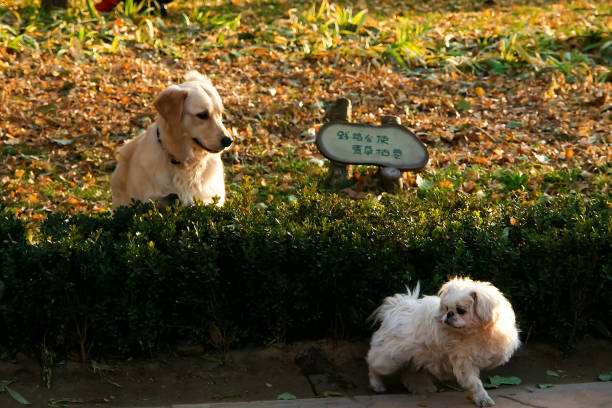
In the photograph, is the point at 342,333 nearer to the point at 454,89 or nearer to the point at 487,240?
the point at 487,240

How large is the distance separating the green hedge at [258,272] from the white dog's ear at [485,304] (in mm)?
716

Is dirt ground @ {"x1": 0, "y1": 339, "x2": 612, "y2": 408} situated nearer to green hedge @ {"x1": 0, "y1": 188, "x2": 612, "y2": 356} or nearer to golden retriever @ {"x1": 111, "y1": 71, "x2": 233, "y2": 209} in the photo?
green hedge @ {"x1": 0, "y1": 188, "x2": 612, "y2": 356}

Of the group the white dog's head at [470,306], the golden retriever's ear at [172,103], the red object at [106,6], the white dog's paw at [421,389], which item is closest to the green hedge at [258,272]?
the white dog's paw at [421,389]

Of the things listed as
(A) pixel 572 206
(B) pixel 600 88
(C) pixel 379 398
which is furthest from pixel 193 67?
(C) pixel 379 398

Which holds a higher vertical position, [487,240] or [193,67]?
[193,67]

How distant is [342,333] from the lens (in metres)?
4.74

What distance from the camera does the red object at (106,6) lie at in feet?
40.2

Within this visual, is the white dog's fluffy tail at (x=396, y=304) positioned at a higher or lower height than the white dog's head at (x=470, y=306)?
lower

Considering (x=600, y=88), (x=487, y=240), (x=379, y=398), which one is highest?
(x=600, y=88)

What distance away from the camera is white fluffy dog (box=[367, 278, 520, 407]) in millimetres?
3871

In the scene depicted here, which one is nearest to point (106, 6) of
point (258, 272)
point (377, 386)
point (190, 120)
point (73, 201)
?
point (73, 201)

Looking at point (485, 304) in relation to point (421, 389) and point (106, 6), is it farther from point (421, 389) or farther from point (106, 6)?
point (106, 6)

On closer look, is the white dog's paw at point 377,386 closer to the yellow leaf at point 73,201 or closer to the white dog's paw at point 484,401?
the white dog's paw at point 484,401

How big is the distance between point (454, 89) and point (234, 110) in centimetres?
307
